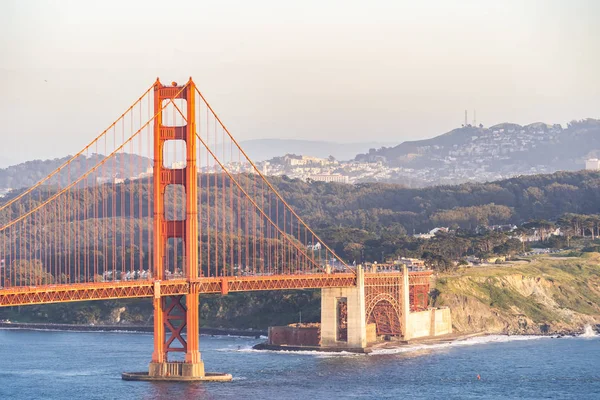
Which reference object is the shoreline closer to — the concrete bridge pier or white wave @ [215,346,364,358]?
white wave @ [215,346,364,358]

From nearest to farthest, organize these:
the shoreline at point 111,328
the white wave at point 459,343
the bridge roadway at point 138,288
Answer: the bridge roadway at point 138,288, the white wave at point 459,343, the shoreline at point 111,328

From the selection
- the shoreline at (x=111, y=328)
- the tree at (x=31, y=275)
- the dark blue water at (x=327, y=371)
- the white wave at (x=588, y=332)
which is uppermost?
the tree at (x=31, y=275)

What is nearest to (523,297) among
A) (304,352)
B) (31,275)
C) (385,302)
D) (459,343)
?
(459,343)

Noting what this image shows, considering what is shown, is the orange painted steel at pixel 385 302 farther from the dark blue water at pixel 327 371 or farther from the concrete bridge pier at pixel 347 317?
the dark blue water at pixel 327 371

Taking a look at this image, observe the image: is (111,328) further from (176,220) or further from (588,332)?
(176,220)

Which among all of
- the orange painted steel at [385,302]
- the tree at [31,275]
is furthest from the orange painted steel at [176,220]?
the tree at [31,275]

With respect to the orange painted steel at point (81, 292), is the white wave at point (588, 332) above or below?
below

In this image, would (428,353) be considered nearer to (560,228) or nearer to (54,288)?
(54,288)
